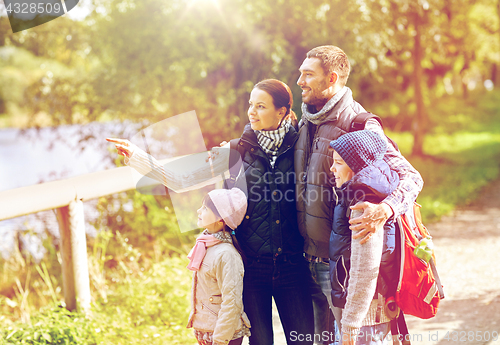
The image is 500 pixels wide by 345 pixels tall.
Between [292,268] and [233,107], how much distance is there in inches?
176

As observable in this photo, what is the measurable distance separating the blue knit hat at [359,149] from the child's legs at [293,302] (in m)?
0.73

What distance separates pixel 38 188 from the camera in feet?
9.70

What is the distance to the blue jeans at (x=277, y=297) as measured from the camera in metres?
2.51

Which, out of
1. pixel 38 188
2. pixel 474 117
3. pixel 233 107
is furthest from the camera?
pixel 474 117

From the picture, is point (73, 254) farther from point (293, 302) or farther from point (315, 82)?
point (315, 82)

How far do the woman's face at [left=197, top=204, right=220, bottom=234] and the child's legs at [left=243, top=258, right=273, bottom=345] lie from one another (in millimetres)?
276

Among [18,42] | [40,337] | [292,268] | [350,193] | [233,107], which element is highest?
[18,42]

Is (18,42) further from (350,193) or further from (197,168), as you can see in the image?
(350,193)

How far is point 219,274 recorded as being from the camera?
240 centimetres

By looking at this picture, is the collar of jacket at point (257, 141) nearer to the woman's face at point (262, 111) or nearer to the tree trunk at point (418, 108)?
the woman's face at point (262, 111)

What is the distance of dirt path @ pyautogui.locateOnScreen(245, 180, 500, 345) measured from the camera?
11.7 feet

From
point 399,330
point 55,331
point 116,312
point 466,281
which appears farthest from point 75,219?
point 466,281

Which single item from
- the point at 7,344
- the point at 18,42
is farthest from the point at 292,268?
the point at 18,42

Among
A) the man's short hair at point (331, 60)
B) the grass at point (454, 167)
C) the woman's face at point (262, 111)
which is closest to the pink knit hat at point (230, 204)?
the woman's face at point (262, 111)
